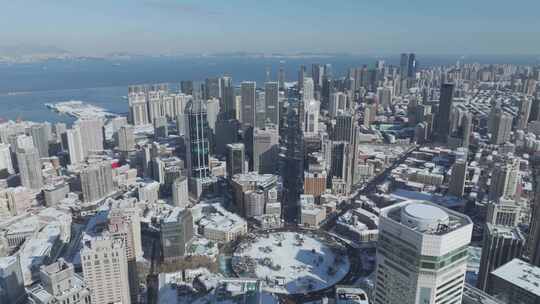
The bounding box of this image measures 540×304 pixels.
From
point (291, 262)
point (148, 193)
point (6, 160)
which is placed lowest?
point (291, 262)

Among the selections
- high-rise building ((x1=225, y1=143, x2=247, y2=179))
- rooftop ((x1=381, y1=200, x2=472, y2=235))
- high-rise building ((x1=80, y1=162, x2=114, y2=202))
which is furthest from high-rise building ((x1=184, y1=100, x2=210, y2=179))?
rooftop ((x1=381, y1=200, x2=472, y2=235))

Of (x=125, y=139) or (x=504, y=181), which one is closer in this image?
(x=504, y=181)

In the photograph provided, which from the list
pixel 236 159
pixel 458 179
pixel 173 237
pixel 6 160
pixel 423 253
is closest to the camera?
pixel 423 253

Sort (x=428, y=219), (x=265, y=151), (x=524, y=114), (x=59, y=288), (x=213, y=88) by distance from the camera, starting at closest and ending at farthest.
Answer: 1. (x=428, y=219)
2. (x=59, y=288)
3. (x=265, y=151)
4. (x=524, y=114)
5. (x=213, y=88)

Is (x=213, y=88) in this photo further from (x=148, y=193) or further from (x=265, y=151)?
(x=148, y=193)

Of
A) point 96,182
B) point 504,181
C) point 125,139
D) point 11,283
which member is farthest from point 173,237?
point 504,181

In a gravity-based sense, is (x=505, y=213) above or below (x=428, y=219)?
below

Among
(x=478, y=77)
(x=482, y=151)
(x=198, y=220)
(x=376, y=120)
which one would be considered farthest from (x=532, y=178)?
(x=478, y=77)

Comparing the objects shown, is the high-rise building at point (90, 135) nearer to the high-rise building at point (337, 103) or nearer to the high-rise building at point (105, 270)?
the high-rise building at point (105, 270)
